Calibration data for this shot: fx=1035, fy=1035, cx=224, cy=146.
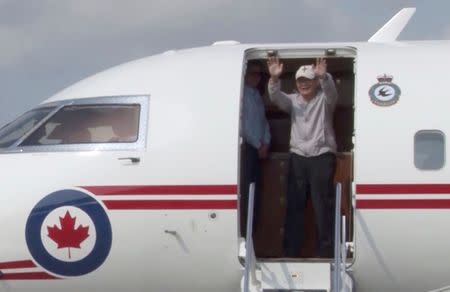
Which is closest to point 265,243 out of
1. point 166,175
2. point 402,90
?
point 166,175

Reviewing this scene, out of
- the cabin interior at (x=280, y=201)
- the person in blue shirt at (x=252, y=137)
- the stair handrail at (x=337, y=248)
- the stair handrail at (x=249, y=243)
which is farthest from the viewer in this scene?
the cabin interior at (x=280, y=201)

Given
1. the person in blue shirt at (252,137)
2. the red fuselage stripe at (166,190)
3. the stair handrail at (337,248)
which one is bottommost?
the stair handrail at (337,248)

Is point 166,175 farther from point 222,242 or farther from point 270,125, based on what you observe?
point 270,125

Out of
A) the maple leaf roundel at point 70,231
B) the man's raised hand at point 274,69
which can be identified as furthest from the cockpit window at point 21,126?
the man's raised hand at point 274,69

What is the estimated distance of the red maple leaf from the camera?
1088 cm

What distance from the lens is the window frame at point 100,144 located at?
11039mm

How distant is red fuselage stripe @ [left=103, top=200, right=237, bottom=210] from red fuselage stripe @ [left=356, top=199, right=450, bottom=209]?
1345 mm

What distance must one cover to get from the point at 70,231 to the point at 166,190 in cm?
112

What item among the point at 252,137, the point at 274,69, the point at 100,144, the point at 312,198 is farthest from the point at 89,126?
the point at 312,198

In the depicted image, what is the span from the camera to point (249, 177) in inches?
447

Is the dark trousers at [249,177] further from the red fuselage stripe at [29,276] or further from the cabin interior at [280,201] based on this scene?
the red fuselage stripe at [29,276]

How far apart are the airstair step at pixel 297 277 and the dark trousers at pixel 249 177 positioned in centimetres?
58

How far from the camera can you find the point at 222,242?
35.3ft

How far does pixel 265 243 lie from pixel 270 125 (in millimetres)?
1737
